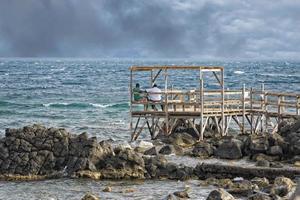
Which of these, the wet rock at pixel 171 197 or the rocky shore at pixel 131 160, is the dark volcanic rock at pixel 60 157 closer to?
the rocky shore at pixel 131 160

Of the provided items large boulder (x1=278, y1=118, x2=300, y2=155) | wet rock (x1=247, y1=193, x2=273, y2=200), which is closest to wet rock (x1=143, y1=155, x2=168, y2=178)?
large boulder (x1=278, y1=118, x2=300, y2=155)

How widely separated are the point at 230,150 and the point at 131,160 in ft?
15.2

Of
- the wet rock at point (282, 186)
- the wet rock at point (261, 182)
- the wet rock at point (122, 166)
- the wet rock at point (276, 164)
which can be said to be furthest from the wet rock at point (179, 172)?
the wet rock at point (282, 186)

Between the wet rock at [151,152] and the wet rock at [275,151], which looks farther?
the wet rock at [151,152]

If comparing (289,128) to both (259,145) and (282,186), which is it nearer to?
(259,145)

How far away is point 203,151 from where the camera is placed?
28.3 meters

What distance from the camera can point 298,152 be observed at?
26.5 meters

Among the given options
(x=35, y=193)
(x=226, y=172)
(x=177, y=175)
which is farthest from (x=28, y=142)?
(x=226, y=172)

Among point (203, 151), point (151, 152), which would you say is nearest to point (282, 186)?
point (203, 151)

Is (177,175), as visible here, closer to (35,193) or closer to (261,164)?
(261,164)

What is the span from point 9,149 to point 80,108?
30.1m

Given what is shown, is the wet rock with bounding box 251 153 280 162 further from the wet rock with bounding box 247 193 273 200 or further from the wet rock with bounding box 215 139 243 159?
the wet rock with bounding box 247 193 273 200

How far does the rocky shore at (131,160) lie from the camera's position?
24000 mm

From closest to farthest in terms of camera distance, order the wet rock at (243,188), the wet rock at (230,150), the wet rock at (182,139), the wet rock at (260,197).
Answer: the wet rock at (260,197) → the wet rock at (243,188) → the wet rock at (230,150) → the wet rock at (182,139)
